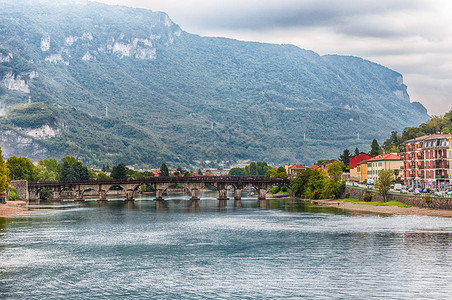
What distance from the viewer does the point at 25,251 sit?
78.1 metres

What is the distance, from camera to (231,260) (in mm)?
71750

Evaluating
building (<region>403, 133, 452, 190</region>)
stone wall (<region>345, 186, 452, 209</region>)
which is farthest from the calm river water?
building (<region>403, 133, 452, 190</region>)

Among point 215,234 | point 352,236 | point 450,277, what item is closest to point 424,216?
point 352,236

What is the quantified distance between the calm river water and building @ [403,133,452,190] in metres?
37.3

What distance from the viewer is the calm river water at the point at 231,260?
55938 mm

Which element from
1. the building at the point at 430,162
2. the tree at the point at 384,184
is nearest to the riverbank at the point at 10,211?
the tree at the point at 384,184

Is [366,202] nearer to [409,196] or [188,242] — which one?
[409,196]

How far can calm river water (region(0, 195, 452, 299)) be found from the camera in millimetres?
55938

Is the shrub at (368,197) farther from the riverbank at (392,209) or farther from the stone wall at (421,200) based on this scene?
the riverbank at (392,209)

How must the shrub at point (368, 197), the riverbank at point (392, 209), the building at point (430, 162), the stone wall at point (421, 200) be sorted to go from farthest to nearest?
the shrub at point (368, 197), the building at point (430, 162), the stone wall at point (421, 200), the riverbank at point (392, 209)

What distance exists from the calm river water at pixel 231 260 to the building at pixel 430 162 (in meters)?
37.3

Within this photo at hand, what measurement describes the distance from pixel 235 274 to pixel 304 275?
683 cm

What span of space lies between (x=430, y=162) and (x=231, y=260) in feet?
312

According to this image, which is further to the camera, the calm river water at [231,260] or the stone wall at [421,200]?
the stone wall at [421,200]
